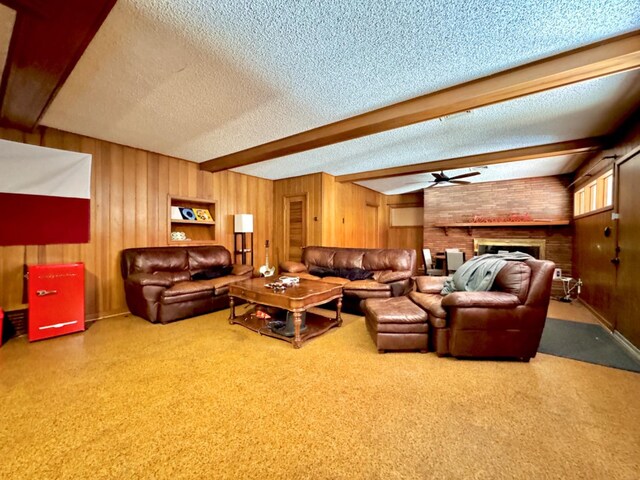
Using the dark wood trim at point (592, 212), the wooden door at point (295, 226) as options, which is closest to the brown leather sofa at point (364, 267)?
the wooden door at point (295, 226)

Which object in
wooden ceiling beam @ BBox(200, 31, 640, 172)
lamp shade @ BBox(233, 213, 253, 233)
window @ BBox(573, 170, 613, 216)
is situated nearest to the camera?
wooden ceiling beam @ BBox(200, 31, 640, 172)

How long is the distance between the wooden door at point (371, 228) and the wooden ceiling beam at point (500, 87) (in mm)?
4471

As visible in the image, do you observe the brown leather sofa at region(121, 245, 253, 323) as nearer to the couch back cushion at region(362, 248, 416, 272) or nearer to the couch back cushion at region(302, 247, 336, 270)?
the couch back cushion at region(302, 247, 336, 270)

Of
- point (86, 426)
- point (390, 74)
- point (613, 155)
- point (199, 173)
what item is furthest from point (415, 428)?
point (199, 173)

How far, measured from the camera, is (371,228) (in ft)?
26.1

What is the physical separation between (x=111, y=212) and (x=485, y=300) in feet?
15.6

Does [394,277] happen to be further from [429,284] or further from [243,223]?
[243,223]

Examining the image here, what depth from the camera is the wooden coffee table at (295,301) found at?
2.76m

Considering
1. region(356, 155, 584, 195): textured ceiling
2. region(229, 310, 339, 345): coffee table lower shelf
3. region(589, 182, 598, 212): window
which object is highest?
region(356, 155, 584, 195): textured ceiling

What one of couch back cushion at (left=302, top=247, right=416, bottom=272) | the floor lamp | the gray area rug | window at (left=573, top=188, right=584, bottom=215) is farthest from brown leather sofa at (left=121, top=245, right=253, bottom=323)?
window at (left=573, top=188, right=584, bottom=215)

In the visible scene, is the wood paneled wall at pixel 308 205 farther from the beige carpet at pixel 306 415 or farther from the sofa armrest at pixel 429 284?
the beige carpet at pixel 306 415

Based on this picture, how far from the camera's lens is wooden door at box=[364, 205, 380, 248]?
763cm

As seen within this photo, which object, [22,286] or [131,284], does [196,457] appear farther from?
[22,286]

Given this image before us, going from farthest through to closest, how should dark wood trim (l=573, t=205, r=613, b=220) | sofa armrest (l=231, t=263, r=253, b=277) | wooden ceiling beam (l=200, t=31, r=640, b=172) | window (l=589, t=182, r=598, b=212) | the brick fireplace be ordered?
the brick fireplace, sofa armrest (l=231, t=263, r=253, b=277), window (l=589, t=182, r=598, b=212), dark wood trim (l=573, t=205, r=613, b=220), wooden ceiling beam (l=200, t=31, r=640, b=172)
